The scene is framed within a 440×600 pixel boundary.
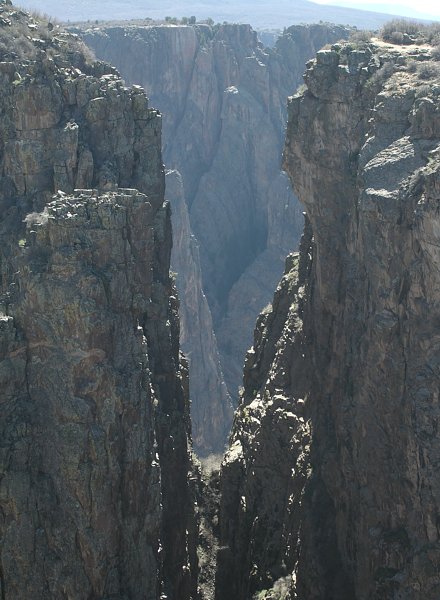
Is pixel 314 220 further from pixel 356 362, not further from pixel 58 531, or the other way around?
pixel 58 531

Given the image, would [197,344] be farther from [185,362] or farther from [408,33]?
[408,33]

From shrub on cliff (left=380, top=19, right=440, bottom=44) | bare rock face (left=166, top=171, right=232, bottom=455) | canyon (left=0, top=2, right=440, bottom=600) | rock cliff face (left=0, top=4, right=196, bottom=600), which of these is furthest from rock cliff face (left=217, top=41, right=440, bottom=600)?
bare rock face (left=166, top=171, right=232, bottom=455)

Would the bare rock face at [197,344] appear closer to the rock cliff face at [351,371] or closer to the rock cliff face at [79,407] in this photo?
the rock cliff face at [351,371]

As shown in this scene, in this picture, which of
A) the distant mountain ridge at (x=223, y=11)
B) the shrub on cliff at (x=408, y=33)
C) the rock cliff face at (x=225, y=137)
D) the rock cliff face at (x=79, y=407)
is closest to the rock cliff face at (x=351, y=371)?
the shrub on cliff at (x=408, y=33)

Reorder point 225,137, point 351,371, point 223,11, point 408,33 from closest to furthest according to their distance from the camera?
point 351,371, point 408,33, point 225,137, point 223,11

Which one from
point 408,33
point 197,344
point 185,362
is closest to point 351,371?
point 185,362

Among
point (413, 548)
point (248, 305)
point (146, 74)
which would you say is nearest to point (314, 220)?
point (413, 548)

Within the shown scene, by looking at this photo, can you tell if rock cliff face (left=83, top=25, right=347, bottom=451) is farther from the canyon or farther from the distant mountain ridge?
the canyon
